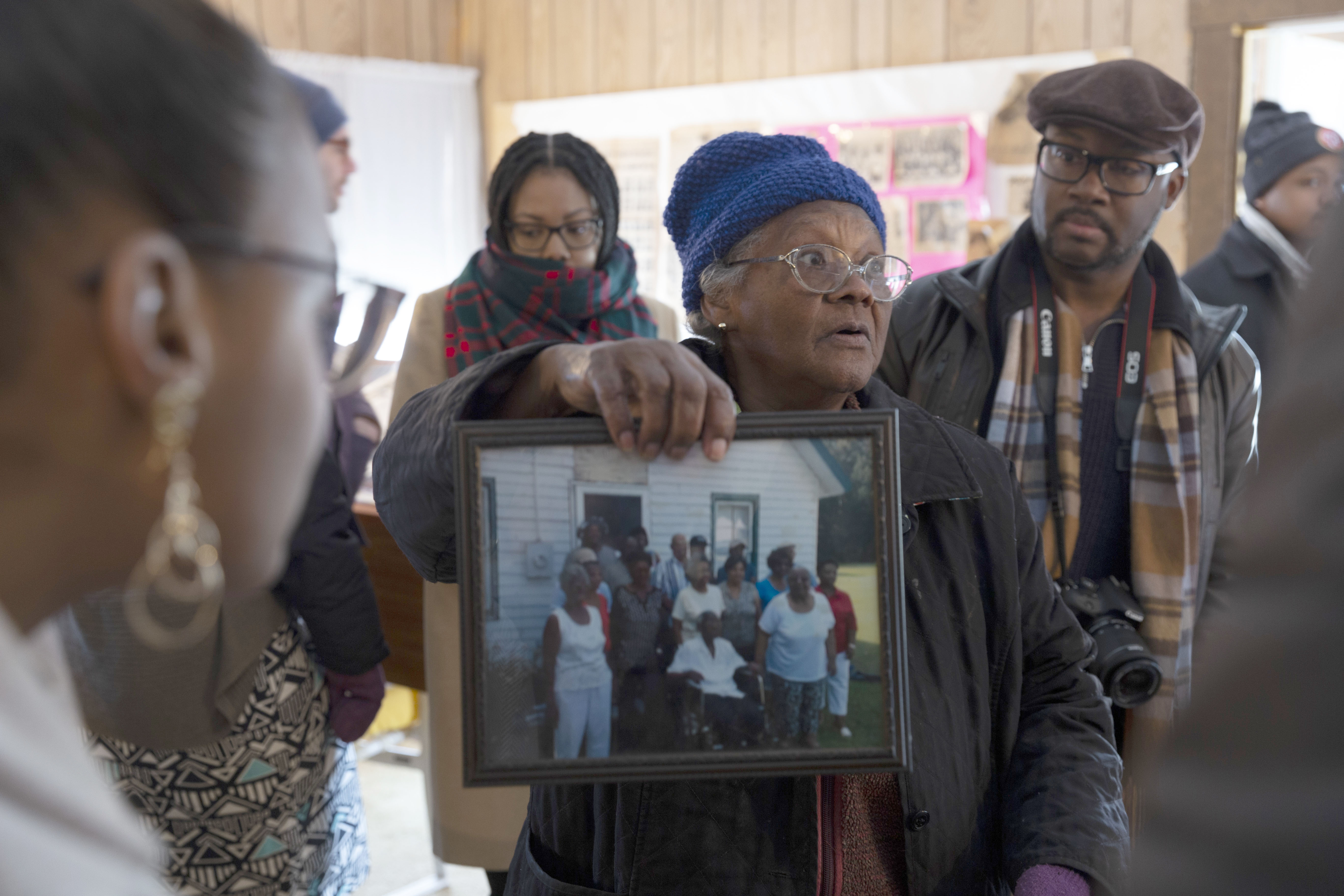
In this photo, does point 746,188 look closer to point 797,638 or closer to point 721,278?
point 721,278

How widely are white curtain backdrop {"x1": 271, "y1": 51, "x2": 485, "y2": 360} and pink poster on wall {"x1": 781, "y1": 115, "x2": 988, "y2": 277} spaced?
83.5 inches

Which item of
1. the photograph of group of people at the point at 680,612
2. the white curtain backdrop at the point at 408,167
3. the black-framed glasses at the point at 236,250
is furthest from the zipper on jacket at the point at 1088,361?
the white curtain backdrop at the point at 408,167

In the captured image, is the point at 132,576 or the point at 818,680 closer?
the point at 132,576

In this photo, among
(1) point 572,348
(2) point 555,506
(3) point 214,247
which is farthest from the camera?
(1) point 572,348

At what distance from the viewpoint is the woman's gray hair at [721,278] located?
1491 millimetres

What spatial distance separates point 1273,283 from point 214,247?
3.31 m

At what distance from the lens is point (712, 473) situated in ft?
3.15

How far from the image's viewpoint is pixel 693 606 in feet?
3.20

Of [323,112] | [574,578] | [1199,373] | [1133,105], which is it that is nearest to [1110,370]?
[1199,373]

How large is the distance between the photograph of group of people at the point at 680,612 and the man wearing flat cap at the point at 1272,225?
8.60ft

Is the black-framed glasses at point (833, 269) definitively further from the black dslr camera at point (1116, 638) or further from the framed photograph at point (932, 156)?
the framed photograph at point (932, 156)

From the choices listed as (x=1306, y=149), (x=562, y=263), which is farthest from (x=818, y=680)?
(x=1306, y=149)

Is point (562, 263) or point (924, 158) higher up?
point (924, 158)

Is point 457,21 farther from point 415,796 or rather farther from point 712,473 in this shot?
point 712,473
